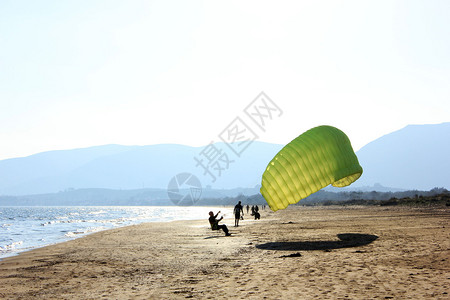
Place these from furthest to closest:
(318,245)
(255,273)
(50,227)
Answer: (50,227), (318,245), (255,273)

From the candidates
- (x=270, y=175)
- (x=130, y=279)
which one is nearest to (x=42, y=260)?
(x=130, y=279)

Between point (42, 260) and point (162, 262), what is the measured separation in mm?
5224

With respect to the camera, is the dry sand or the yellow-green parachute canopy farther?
the yellow-green parachute canopy

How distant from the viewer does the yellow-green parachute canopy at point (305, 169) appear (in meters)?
14.8

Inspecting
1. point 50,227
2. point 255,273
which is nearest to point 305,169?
point 255,273

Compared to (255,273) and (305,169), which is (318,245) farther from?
(255,273)

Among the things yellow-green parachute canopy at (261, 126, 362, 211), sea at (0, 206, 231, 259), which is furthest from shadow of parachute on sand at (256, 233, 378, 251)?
sea at (0, 206, 231, 259)

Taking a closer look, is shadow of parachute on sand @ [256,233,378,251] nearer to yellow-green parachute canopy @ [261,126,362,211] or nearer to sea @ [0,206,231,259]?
yellow-green parachute canopy @ [261,126,362,211]

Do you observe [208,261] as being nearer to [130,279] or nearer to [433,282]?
[130,279]

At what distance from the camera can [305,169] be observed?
48.4 feet

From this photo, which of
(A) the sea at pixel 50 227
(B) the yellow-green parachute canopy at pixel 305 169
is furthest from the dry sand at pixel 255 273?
(A) the sea at pixel 50 227

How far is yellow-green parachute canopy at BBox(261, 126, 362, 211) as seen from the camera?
14.8 meters

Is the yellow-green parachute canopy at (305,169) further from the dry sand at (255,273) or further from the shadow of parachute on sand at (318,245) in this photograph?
the dry sand at (255,273)

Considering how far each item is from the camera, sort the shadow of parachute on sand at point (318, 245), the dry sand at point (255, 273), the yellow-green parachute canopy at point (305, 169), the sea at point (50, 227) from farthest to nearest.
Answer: the sea at point (50, 227) < the yellow-green parachute canopy at point (305, 169) < the shadow of parachute on sand at point (318, 245) < the dry sand at point (255, 273)
